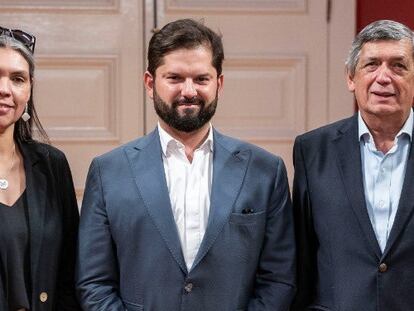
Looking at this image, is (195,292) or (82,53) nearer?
(195,292)

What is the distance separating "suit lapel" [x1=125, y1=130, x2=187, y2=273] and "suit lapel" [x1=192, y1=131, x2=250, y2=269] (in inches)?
2.9

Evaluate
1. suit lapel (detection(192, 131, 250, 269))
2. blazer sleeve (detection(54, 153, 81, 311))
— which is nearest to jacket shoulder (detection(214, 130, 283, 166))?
suit lapel (detection(192, 131, 250, 269))

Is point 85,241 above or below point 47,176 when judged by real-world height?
below

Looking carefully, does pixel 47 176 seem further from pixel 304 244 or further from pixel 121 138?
pixel 121 138

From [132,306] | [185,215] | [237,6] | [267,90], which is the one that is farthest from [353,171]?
[237,6]

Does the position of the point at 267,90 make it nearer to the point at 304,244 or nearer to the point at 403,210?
the point at 304,244

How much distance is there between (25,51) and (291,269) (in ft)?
2.92

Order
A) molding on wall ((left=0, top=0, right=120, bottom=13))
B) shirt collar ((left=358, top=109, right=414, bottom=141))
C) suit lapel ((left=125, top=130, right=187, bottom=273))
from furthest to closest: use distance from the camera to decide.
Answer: molding on wall ((left=0, top=0, right=120, bottom=13))
shirt collar ((left=358, top=109, right=414, bottom=141))
suit lapel ((left=125, top=130, right=187, bottom=273))

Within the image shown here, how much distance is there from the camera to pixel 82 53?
11.4 feet

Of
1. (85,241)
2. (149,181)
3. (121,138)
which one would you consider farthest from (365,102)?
(121,138)

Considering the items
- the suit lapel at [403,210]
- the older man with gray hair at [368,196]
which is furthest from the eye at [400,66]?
the suit lapel at [403,210]

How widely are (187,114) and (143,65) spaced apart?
4.22 feet

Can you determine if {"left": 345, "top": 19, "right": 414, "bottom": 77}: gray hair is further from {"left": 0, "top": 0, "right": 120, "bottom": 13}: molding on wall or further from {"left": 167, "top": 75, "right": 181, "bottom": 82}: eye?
{"left": 0, "top": 0, "right": 120, "bottom": 13}: molding on wall

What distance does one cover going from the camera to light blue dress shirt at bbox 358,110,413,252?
2.28m
